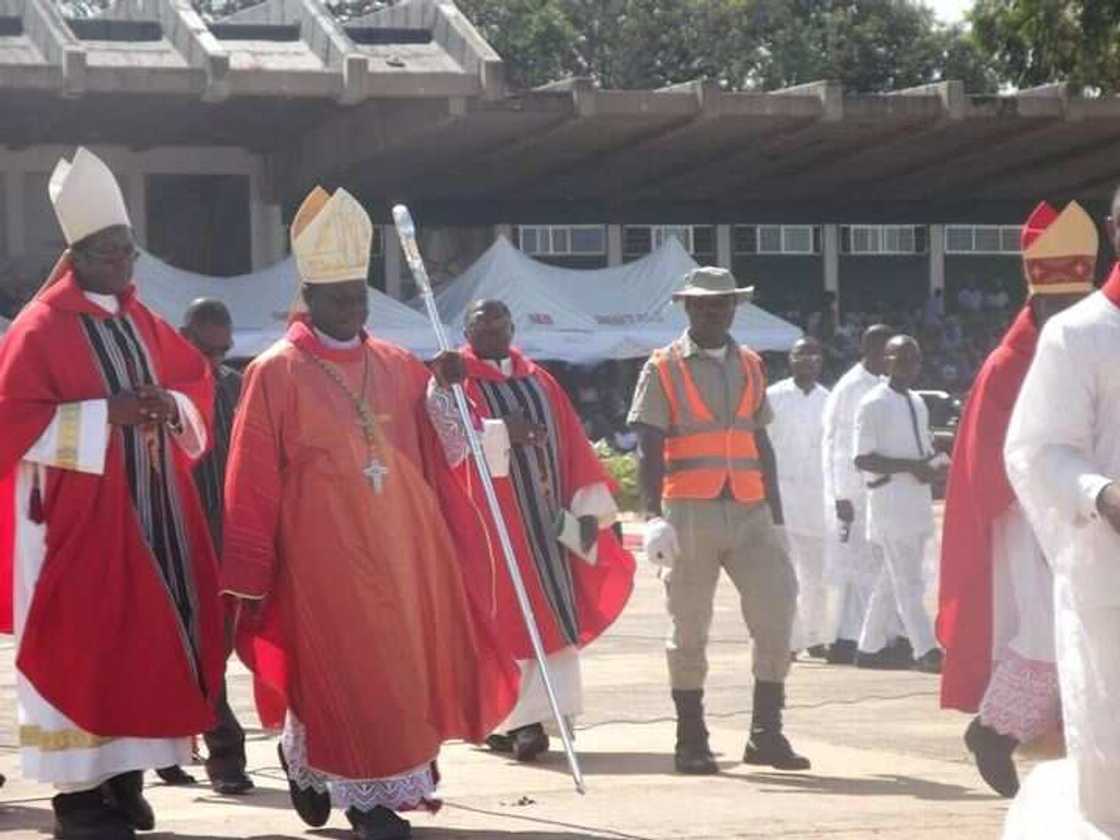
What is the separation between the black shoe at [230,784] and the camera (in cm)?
995

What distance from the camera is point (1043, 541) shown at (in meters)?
6.11

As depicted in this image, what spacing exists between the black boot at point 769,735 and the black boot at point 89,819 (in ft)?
9.30

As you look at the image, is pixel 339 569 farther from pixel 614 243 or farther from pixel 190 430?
pixel 614 243

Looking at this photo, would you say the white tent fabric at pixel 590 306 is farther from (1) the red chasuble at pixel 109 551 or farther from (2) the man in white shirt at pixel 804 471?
(1) the red chasuble at pixel 109 551

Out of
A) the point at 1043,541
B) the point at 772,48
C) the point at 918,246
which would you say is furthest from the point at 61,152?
the point at 1043,541

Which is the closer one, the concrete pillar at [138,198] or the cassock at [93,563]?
the cassock at [93,563]

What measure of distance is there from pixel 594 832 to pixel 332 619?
110cm

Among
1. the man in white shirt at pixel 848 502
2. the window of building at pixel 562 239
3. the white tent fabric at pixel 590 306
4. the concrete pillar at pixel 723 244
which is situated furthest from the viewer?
the concrete pillar at pixel 723 244

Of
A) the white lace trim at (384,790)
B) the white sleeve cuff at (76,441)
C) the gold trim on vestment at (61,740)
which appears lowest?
the white lace trim at (384,790)

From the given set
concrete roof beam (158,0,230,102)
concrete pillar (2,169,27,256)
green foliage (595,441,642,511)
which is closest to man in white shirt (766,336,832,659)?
green foliage (595,441,642,511)

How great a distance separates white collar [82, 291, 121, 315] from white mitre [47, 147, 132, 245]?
0.63ft

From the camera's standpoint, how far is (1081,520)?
5895mm

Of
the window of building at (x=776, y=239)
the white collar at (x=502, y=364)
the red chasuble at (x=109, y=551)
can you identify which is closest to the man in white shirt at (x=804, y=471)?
the white collar at (x=502, y=364)

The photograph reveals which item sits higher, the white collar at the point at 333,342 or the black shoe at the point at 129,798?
the white collar at the point at 333,342
